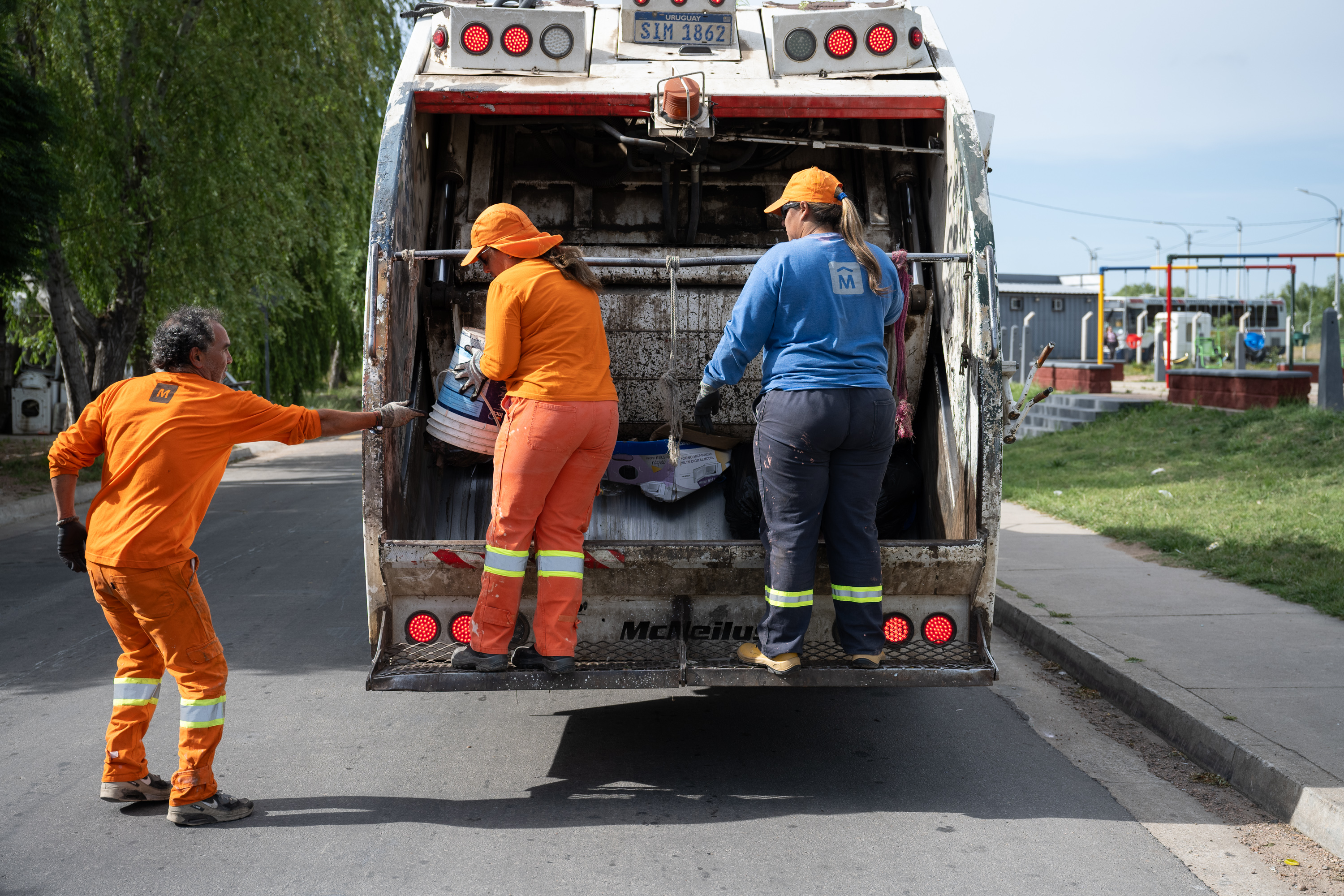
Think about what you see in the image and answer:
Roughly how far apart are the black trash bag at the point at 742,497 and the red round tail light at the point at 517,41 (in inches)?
72.0

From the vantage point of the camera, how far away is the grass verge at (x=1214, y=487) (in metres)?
7.43

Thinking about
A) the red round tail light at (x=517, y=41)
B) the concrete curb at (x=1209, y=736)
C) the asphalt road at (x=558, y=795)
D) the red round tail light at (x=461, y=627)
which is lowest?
the asphalt road at (x=558, y=795)

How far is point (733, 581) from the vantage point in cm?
408

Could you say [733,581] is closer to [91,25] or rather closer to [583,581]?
[583,581]

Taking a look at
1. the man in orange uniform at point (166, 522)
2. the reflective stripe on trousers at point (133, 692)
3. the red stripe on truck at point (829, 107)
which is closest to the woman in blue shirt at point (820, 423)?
the red stripe on truck at point (829, 107)

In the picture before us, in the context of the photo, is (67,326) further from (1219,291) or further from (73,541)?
(1219,291)

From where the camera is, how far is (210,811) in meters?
3.73

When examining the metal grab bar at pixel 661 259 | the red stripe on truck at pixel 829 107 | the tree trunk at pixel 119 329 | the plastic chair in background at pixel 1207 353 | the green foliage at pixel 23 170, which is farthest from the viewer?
the plastic chair in background at pixel 1207 353

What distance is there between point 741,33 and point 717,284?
1.06 metres

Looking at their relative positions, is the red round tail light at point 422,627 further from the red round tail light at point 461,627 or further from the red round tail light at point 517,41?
the red round tail light at point 517,41

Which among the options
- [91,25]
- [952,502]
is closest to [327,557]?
[952,502]

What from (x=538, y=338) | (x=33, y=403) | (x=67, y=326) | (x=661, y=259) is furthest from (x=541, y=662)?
(x=33, y=403)

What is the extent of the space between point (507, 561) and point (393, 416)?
627 millimetres

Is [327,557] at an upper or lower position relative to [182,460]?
lower
